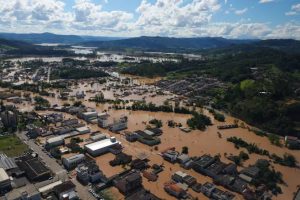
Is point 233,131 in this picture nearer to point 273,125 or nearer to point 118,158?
point 273,125

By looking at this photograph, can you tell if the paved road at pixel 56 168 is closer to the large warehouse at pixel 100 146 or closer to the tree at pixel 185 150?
the large warehouse at pixel 100 146

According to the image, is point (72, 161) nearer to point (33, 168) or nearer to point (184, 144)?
point (33, 168)

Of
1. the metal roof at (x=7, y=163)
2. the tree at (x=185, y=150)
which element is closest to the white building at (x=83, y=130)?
the metal roof at (x=7, y=163)

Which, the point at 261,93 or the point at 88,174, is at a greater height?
the point at 261,93

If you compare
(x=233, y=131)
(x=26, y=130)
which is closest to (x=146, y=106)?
(x=233, y=131)

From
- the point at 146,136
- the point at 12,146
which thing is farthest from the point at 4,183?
the point at 146,136

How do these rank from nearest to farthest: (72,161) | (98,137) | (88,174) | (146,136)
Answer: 1. (88,174)
2. (72,161)
3. (98,137)
4. (146,136)

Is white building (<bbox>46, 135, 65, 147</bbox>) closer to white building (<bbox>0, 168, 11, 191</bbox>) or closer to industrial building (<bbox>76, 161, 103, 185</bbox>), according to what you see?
industrial building (<bbox>76, 161, 103, 185</bbox>)
